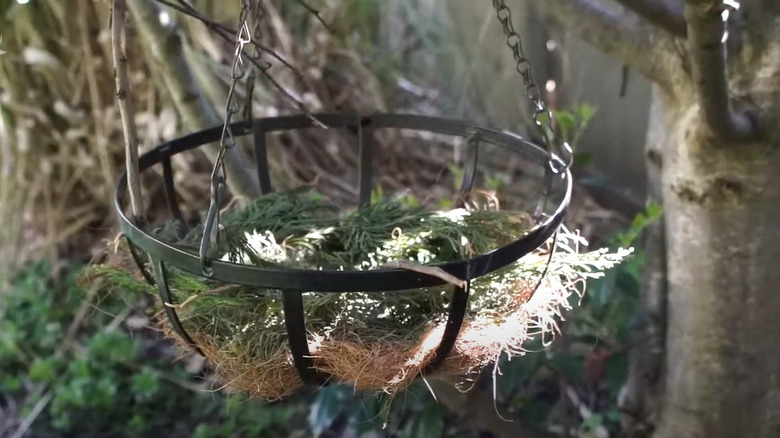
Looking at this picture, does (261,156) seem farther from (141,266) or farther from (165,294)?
(165,294)

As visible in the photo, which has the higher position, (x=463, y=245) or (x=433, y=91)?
(x=433, y=91)

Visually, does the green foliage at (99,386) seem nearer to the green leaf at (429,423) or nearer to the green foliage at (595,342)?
the green leaf at (429,423)

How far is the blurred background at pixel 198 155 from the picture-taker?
1622mm

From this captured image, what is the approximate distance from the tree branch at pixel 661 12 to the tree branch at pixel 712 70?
0.09 meters

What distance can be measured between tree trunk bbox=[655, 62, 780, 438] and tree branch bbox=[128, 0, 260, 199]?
57 centimetres

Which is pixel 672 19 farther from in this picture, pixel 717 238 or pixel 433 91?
pixel 433 91

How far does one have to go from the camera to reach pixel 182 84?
3.52 feet

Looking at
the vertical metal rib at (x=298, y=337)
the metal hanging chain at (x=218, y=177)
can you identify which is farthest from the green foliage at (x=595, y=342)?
the metal hanging chain at (x=218, y=177)

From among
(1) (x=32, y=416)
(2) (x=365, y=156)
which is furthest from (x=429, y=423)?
(1) (x=32, y=416)

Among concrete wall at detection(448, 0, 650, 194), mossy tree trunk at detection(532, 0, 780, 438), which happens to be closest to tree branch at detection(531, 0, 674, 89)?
mossy tree trunk at detection(532, 0, 780, 438)

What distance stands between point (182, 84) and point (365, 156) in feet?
0.94

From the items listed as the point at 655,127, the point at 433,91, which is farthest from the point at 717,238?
the point at 433,91

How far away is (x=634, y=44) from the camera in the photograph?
1050 mm

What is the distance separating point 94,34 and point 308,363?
138 centimetres
